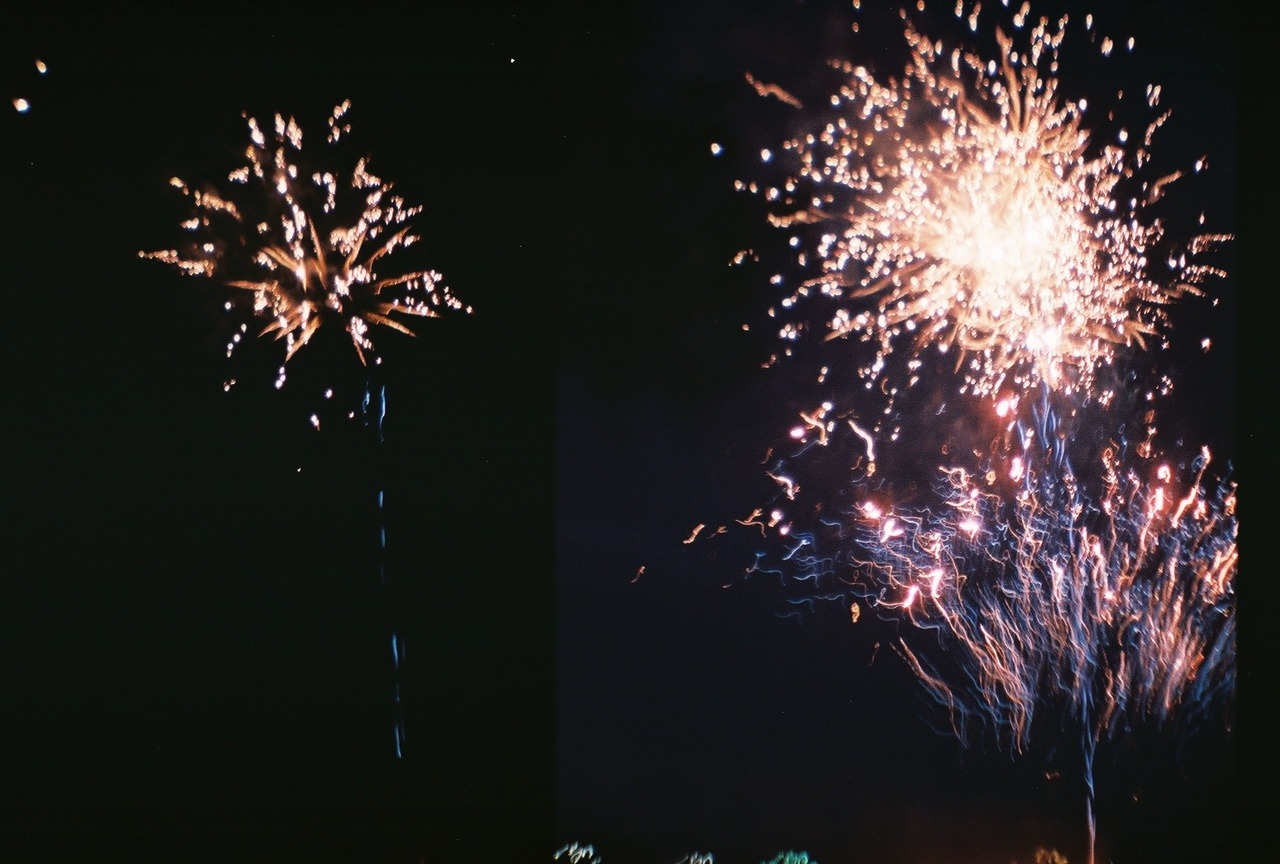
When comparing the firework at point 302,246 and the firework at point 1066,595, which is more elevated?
the firework at point 302,246

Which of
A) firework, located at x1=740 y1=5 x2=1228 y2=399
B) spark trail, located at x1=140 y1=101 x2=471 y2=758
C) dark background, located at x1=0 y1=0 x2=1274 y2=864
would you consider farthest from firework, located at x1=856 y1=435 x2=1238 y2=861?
spark trail, located at x1=140 y1=101 x2=471 y2=758

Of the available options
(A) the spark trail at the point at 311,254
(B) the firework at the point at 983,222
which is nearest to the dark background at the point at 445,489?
(A) the spark trail at the point at 311,254

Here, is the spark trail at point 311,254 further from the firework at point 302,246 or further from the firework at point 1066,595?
the firework at point 1066,595

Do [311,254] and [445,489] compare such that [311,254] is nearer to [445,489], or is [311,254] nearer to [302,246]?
[302,246]

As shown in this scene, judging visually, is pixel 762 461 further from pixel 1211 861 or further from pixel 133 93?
pixel 1211 861

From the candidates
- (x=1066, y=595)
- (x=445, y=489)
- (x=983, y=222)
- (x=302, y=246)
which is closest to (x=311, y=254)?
(x=302, y=246)

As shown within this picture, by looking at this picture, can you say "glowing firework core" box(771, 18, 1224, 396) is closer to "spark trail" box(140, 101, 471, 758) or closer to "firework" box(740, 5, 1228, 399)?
"firework" box(740, 5, 1228, 399)

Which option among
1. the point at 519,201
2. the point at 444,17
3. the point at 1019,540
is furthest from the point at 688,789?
the point at 444,17
